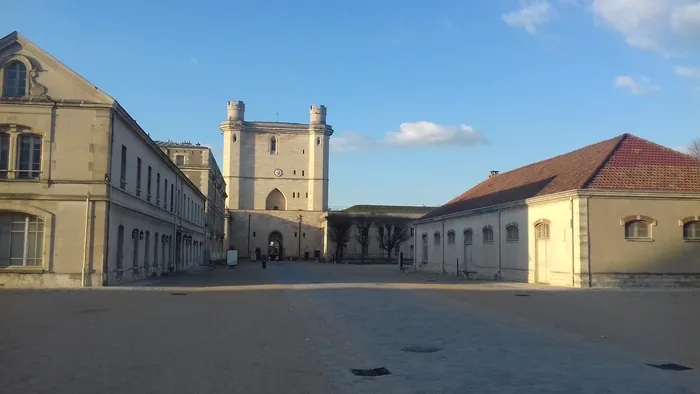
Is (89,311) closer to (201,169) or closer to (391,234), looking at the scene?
(201,169)

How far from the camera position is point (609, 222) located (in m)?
28.2

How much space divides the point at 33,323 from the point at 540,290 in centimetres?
1952

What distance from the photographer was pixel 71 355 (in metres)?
9.60

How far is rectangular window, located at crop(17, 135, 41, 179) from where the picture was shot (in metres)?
24.8

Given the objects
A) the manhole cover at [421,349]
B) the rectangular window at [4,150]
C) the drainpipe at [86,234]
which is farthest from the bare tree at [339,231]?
the manhole cover at [421,349]

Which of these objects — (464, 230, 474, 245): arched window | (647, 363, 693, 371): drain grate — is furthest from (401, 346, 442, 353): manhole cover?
(464, 230, 474, 245): arched window

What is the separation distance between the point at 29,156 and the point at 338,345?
1924 centimetres

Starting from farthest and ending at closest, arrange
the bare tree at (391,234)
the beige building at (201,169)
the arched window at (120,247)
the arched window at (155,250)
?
the bare tree at (391,234), the beige building at (201,169), the arched window at (155,250), the arched window at (120,247)

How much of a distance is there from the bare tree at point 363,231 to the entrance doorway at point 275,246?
12.5 metres

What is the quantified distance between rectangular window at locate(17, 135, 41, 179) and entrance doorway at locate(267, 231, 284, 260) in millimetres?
65723

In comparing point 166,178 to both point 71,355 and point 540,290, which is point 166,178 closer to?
point 540,290

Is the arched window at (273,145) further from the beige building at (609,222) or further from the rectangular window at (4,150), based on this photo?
the rectangular window at (4,150)

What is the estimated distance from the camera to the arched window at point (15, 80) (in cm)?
2505

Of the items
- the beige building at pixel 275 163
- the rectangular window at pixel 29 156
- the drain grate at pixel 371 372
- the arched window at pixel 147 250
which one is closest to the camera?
the drain grate at pixel 371 372
